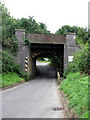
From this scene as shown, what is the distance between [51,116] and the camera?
13.6 ft

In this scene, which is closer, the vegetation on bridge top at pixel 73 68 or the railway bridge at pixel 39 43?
the vegetation on bridge top at pixel 73 68

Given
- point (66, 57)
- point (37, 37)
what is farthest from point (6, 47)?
point (66, 57)

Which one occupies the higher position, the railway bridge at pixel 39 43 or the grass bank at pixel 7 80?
the railway bridge at pixel 39 43

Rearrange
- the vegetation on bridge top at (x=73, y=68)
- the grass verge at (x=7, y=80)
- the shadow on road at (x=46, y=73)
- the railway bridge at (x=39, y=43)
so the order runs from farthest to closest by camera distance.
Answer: the shadow on road at (x=46, y=73) < the railway bridge at (x=39, y=43) < the grass verge at (x=7, y=80) < the vegetation on bridge top at (x=73, y=68)

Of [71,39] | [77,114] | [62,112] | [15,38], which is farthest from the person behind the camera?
[71,39]

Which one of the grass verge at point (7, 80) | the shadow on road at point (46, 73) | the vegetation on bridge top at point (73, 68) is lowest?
the shadow on road at point (46, 73)

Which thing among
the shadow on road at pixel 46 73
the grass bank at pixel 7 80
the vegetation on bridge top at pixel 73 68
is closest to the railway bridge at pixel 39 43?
the vegetation on bridge top at pixel 73 68

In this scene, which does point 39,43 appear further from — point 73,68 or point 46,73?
point 46,73

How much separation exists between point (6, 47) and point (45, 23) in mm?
22936

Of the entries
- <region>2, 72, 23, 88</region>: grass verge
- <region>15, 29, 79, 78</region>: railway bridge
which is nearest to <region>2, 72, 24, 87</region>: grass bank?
<region>2, 72, 23, 88</region>: grass verge

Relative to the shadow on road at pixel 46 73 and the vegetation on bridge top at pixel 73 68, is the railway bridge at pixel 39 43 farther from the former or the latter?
the shadow on road at pixel 46 73

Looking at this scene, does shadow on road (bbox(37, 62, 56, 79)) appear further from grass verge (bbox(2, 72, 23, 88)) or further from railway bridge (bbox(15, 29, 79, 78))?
grass verge (bbox(2, 72, 23, 88))

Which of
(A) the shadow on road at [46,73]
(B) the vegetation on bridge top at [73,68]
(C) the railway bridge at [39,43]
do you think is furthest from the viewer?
(A) the shadow on road at [46,73]

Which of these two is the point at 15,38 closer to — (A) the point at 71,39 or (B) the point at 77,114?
(A) the point at 71,39
